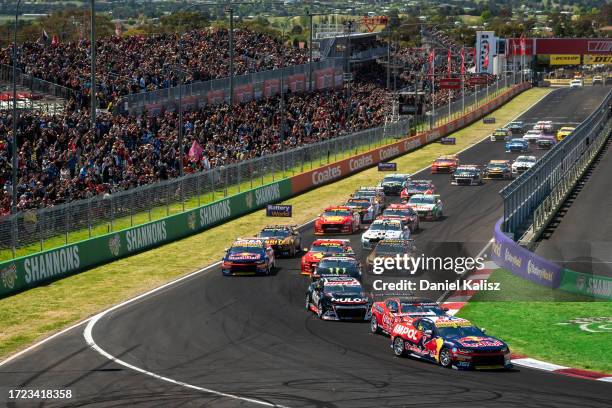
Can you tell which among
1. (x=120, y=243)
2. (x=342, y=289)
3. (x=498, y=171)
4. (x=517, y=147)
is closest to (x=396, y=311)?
(x=342, y=289)

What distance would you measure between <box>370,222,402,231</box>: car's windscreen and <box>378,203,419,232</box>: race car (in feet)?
9.11

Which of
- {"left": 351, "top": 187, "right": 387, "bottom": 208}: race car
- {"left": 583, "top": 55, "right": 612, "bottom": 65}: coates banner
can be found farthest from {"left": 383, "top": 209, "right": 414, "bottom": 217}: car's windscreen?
{"left": 583, "top": 55, "right": 612, "bottom": 65}: coates banner

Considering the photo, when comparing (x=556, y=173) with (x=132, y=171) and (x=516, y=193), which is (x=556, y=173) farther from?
(x=132, y=171)

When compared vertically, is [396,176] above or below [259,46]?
below

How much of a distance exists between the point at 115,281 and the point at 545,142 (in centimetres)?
5841

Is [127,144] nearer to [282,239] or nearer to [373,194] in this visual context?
[282,239]

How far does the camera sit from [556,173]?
60.8 meters

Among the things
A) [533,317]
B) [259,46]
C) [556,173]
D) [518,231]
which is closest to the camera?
[533,317]

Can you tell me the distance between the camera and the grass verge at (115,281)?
118ft

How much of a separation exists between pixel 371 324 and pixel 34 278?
1397 centimetres

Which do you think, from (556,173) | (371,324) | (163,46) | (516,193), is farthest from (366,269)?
(163,46)

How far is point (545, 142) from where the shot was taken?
9494 centimetres

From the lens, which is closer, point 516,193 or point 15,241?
point 15,241

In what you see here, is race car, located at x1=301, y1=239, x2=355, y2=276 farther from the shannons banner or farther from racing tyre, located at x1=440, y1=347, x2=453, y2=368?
racing tyre, located at x1=440, y1=347, x2=453, y2=368
